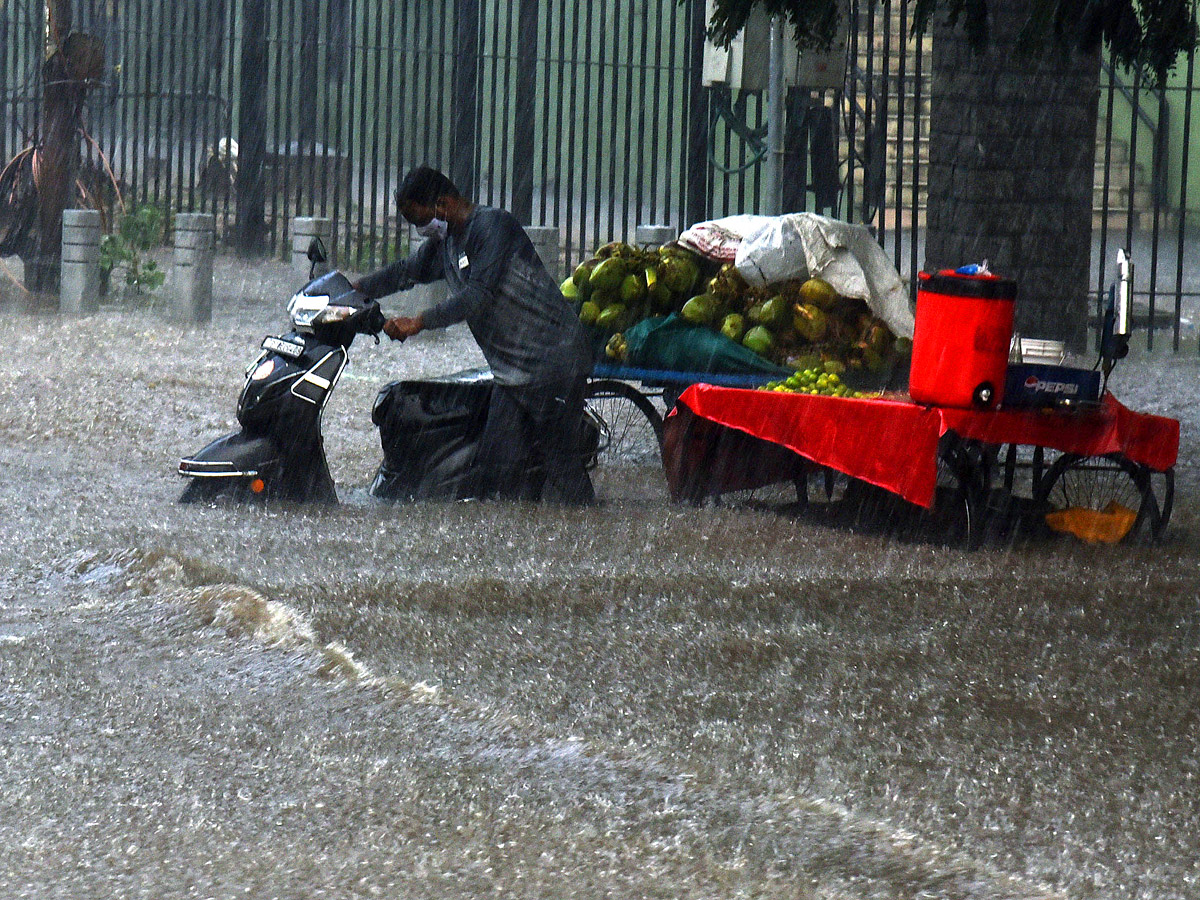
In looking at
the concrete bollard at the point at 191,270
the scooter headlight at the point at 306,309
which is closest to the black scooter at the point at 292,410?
the scooter headlight at the point at 306,309

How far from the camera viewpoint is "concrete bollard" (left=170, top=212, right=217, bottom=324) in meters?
13.9

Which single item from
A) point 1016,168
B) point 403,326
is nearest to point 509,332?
point 403,326

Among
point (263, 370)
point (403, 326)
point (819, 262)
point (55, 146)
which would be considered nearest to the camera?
point (403, 326)

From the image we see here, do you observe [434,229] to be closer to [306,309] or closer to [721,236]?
[306,309]

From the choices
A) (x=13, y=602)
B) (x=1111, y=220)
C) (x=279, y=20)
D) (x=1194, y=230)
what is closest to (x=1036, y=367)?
(x=13, y=602)

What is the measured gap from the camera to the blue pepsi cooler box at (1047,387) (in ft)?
20.5

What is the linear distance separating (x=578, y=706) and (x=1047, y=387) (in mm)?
2693

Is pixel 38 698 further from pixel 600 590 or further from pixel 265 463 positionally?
pixel 265 463

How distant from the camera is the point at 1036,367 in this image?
6.27m

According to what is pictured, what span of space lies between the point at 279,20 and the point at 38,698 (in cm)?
1442

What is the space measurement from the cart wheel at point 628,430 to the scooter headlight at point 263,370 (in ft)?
6.00

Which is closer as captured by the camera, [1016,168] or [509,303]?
[509,303]

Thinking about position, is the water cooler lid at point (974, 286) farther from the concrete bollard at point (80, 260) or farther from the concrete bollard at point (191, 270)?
the concrete bollard at point (80, 260)

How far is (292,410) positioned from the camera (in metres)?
7.02
